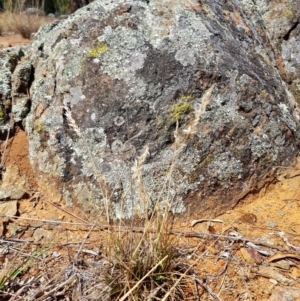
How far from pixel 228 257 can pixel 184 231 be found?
0.24 m

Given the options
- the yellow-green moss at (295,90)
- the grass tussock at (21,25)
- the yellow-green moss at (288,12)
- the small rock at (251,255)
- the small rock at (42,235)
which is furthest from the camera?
the grass tussock at (21,25)

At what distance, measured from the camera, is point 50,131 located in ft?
7.42

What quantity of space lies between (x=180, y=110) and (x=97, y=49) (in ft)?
1.88

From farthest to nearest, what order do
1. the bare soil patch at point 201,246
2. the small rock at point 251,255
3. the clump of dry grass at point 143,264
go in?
the small rock at point 251,255 < the bare soil patch at point 201,246 < the clump of dry grass at point 143,264

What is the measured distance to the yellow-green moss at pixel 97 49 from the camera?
234 cm

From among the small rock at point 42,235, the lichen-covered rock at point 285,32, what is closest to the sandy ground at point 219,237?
the small rock at point 42,235

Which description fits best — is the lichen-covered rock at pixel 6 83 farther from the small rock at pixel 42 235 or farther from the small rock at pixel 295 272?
the small rock at pixel 295 272

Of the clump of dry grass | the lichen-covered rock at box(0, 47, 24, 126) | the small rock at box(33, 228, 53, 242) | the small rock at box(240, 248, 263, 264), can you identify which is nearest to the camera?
the clump of dry grass

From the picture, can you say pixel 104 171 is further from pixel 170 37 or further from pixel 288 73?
pixel 288 73

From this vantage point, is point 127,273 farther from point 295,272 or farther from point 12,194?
point 12,194

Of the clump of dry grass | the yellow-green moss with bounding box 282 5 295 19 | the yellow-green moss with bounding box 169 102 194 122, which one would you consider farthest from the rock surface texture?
the yellow-green moss with bounding box 282 5 295 19

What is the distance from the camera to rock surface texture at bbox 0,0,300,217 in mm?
2154

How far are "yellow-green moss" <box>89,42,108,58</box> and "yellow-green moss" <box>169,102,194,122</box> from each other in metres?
0.51

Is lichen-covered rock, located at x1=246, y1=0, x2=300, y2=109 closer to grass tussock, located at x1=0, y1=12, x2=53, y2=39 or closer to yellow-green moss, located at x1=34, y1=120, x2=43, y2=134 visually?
yellow-green moss, located at x1=34, y1=120, x2=43, y2=134
